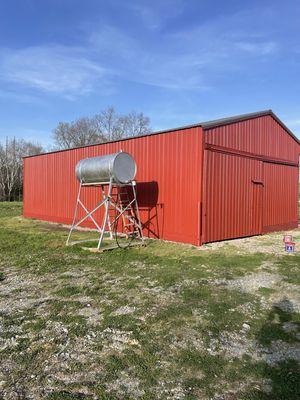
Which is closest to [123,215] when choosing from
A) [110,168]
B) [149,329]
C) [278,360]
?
[110,168]

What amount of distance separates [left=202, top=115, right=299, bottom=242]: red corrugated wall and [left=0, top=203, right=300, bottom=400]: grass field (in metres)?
3.38

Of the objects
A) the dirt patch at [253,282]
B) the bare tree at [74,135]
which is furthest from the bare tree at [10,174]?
the dirt patch at [253,282]

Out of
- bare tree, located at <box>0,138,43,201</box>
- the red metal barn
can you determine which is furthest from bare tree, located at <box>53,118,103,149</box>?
the red metal barn

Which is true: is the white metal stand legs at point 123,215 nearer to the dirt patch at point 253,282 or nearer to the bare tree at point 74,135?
the dirt patch at point 253,282

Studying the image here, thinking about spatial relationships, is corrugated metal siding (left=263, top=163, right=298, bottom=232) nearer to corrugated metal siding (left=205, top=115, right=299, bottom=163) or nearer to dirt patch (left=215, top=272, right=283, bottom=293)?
corrugated metal siding (left=205, top=115, right=299, bottom=163)

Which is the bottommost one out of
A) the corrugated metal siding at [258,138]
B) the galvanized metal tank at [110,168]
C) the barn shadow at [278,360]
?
the barn shadow at [278,360]

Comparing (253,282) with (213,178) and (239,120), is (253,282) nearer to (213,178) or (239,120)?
(213,178)

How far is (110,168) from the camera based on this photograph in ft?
36.0

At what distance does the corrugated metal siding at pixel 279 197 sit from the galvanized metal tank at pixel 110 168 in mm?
6256

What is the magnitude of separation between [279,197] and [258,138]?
316 centimetres

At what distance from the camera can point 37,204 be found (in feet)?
63.5

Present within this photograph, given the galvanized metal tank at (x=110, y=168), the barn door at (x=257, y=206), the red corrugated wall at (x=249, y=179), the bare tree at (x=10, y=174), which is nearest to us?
the galvanized metal tank at (x=110, y=168)

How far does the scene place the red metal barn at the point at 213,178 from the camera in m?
11.2

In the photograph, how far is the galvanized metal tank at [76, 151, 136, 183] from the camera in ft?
36.1
